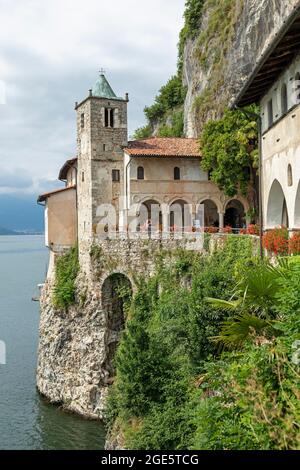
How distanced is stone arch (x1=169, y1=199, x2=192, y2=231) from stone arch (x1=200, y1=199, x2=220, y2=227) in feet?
6.66

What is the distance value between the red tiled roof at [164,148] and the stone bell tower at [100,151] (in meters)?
1.18

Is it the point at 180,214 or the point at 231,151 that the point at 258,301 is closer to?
the point at 231,151

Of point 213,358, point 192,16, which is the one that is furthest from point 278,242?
point 192,16

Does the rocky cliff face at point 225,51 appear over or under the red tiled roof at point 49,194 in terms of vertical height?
over

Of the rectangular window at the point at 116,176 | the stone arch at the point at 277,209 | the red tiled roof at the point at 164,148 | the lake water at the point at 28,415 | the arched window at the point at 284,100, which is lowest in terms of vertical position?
the lake water at the point at 28,415

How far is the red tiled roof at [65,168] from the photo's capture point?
127 ft

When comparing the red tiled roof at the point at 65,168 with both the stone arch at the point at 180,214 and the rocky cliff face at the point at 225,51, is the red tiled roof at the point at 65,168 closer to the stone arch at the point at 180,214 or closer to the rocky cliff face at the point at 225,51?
the stone arch at the point at 180,214

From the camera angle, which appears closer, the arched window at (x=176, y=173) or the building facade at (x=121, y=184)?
the building facade at (x=121, y=184)

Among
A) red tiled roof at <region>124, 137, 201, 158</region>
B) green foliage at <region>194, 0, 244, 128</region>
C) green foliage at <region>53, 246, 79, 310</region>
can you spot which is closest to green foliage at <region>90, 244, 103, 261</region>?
green foliage at <region>53, 246, 79, 310</region>

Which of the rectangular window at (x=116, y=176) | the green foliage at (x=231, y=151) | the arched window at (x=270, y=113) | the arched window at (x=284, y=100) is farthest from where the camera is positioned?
the rectangular window at (x=116, y=176)

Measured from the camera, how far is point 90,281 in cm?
3275

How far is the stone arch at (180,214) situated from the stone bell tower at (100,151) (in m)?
3.99

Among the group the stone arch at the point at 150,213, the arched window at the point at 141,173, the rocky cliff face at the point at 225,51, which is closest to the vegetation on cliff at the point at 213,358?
the stone arch at the point at 150,213

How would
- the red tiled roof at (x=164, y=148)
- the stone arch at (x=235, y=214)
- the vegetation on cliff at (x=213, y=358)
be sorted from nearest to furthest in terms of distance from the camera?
the vegetation on cliff at (x=213, y=358) < the red tiled roof at (x=164, y=148) < the stone arch at (x=235, y=214)
